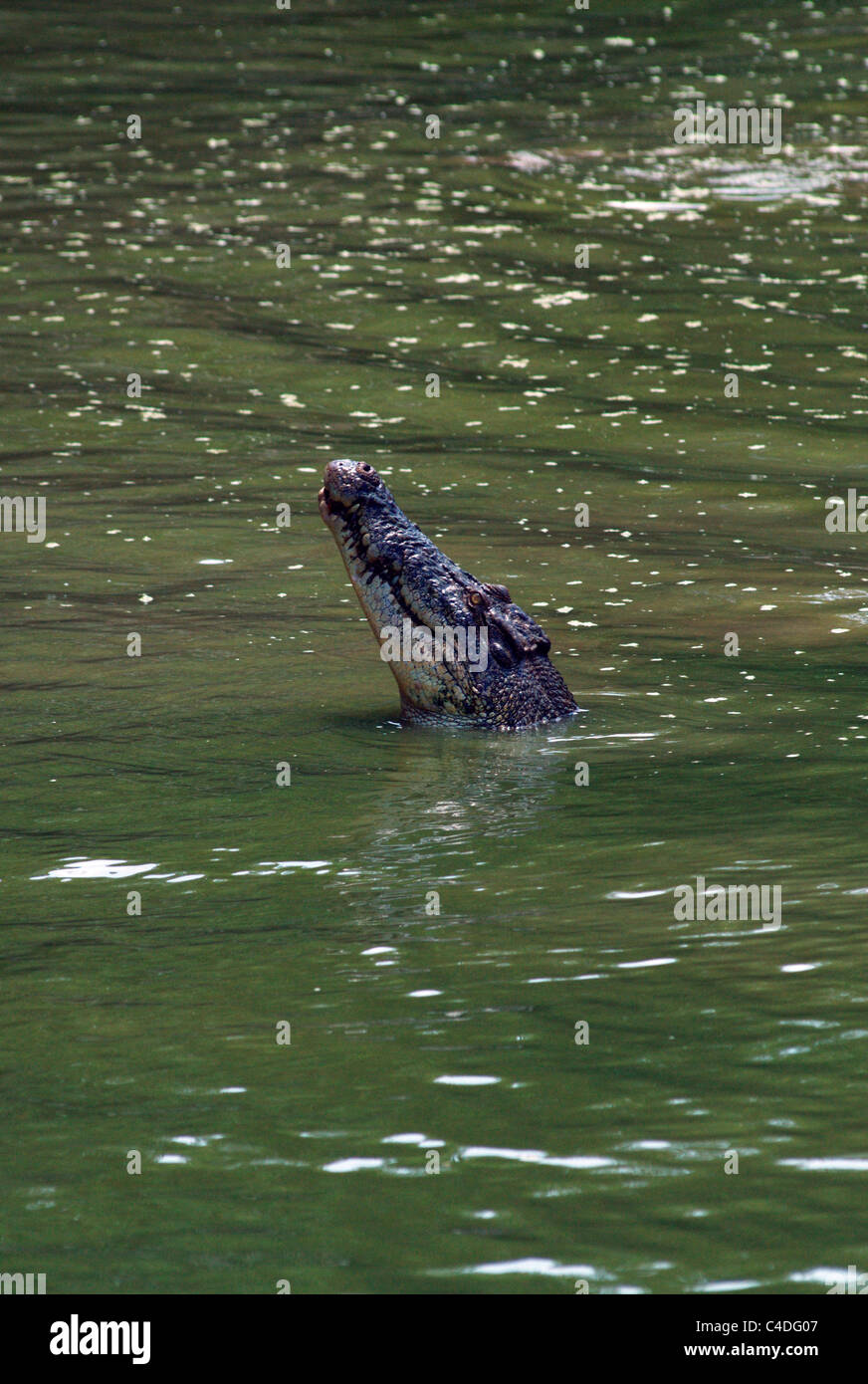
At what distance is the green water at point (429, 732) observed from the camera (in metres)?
5.35

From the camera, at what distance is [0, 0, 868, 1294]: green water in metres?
5.35

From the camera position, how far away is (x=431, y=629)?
10688 mm

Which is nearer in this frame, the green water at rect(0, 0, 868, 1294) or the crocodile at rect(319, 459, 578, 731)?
the green water at rect(0, 0, 868, 1294)

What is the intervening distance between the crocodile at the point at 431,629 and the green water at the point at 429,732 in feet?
1.13

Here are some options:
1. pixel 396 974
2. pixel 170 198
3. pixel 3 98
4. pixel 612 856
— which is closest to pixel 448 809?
pixel 612 856

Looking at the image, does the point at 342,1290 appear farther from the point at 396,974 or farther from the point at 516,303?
the point at 516,303

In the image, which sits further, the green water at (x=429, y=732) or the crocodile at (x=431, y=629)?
the crocodile at (x=431, y=629)

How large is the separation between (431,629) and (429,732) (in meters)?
0.54

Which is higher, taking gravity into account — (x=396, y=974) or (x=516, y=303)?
(x=516, y=303)

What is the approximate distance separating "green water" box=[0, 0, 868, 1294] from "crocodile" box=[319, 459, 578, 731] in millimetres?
345

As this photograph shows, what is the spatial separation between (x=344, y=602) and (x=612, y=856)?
5601 millimetres
